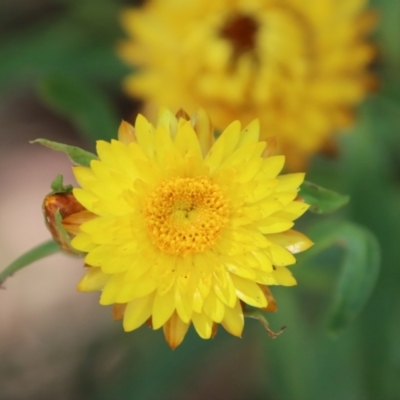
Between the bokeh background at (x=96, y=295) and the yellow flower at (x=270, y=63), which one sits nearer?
the yellow flower at (x=270, y=63)

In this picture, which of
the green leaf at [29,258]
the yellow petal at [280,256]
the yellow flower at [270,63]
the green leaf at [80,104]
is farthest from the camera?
the green leaf at [80,104]

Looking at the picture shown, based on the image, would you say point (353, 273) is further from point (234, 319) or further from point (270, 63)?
point (270, 63)

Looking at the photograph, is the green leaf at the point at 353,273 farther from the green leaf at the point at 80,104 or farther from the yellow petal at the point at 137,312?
the green leaf at the point at 80,104

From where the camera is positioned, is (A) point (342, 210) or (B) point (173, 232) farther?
(A) point (342, 210)

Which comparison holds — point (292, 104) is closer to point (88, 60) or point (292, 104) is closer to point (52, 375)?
point (88, 60)

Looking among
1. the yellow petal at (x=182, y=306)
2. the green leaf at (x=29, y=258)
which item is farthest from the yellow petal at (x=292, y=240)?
the green leaf at (x=29, y=258)

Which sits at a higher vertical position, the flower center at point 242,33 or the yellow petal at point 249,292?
the flower center at point 242,33

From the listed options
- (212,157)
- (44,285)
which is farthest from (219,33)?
(44,285)

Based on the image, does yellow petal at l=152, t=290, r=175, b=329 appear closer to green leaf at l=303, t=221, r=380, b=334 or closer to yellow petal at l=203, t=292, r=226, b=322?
yellow petal at l=203, t=292, r=226, b=322
